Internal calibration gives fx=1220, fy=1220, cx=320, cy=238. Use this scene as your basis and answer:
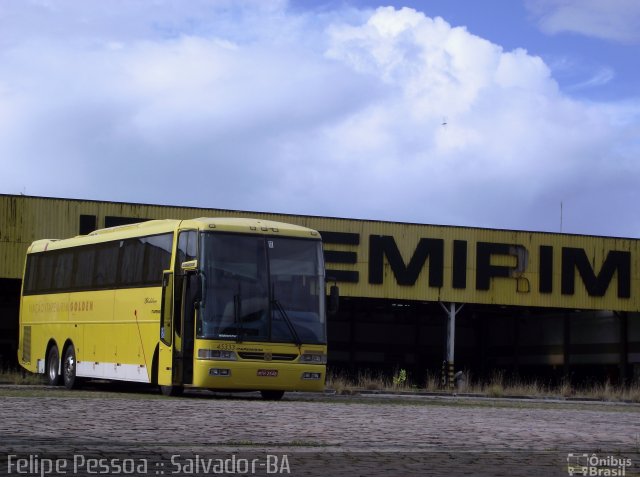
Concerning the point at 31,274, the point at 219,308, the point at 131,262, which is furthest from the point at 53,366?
the point at 219,308

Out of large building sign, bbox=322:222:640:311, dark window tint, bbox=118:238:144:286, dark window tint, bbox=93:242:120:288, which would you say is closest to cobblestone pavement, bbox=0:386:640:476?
dark window tint, bbox=118:238:144:286

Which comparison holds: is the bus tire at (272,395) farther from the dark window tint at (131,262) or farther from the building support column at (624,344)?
the building support column at (624,344)

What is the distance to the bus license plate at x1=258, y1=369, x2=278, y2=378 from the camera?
23.7 meters

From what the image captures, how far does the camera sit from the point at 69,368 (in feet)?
95.0

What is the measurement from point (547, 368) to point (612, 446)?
4892 centimetres

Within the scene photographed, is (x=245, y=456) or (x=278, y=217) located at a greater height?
(x=278, y=217)

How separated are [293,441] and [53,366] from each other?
18215 mm

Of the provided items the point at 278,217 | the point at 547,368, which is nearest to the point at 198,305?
the point at 278,217

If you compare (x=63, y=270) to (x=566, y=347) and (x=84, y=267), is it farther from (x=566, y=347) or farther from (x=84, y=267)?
(x=566, y=347)

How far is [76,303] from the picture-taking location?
28906 millimetres

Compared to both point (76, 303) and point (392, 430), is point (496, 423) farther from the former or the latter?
point (76, 303)

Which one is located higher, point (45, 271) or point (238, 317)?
point (45, 271)

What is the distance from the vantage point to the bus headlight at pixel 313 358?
2409cm

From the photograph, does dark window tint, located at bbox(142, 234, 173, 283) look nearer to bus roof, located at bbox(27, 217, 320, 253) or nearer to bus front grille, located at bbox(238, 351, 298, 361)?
bus roof, located at bbox(27, 217, 320, 253)
